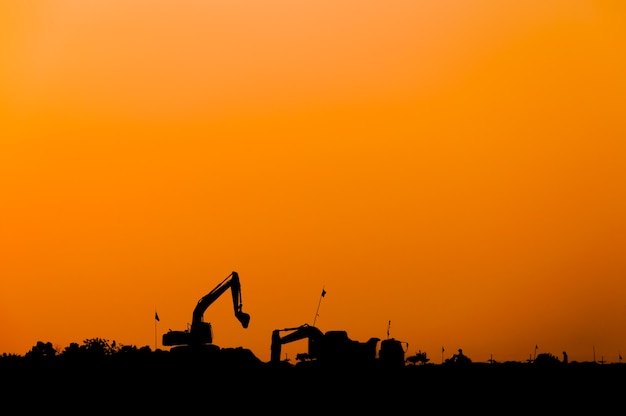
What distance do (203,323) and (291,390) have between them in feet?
29.7

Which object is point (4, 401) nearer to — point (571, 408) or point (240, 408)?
point (240, 408)

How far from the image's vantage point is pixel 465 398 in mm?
95625

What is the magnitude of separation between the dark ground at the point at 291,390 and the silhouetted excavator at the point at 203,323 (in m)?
1.35

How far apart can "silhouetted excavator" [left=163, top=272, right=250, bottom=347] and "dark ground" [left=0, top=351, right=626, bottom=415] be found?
1.35 meters

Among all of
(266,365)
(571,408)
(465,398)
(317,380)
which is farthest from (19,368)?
(571,408)

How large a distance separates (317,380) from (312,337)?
455 cm

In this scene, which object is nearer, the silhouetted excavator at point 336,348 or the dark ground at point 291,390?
the dark ground at point 291,390

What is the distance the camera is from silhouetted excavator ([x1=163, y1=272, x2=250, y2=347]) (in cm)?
10344

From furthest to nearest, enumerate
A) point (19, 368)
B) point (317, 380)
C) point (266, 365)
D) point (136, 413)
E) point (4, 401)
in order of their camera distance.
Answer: point (19, 368), point (266, 365), point (317, 380), point (4, 401), point (136, 413)

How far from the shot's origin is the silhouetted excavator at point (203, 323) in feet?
339

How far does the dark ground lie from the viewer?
9038cm

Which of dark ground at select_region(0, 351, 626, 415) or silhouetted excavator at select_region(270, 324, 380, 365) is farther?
silhouetted excavator at select_region(270, 324, 380, 365)

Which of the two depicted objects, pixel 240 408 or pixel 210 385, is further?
pixel 210 385

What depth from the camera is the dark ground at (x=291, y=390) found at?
90375mm
